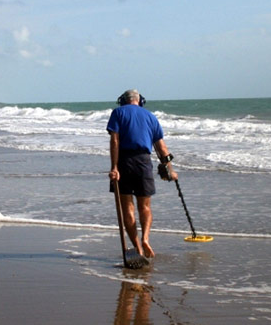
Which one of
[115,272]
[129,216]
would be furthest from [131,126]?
[115,272]

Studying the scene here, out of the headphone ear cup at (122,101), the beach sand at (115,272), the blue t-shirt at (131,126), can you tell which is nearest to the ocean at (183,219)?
the beach sand at (115,272)

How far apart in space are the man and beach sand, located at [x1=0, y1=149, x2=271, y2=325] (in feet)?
1.72

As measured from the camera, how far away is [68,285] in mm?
5668

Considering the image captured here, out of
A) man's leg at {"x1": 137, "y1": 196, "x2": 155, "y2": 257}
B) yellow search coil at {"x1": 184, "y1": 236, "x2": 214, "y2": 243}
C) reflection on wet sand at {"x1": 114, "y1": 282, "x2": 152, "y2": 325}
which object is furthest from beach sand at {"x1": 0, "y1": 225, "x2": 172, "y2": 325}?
yellow search coil at {"x1": 184, "y1": 236, "x2": 214, "y2": 243}

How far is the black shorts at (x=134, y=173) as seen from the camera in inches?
263

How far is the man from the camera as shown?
662cm

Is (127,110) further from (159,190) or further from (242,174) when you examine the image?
(242,174)

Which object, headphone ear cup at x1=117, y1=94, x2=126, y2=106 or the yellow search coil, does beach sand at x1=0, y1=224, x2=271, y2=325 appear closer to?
the yellow search coil

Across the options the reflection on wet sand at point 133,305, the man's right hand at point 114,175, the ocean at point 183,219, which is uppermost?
the man's right hand at point 114,175

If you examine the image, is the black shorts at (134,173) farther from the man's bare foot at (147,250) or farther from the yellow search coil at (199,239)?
the yellow search coil at (199,239)

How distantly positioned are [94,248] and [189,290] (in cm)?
200

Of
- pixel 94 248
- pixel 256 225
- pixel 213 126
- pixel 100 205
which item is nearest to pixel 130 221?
pixel 94 248

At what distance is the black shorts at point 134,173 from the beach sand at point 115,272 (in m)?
0.66

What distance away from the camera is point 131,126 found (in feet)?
21.7
